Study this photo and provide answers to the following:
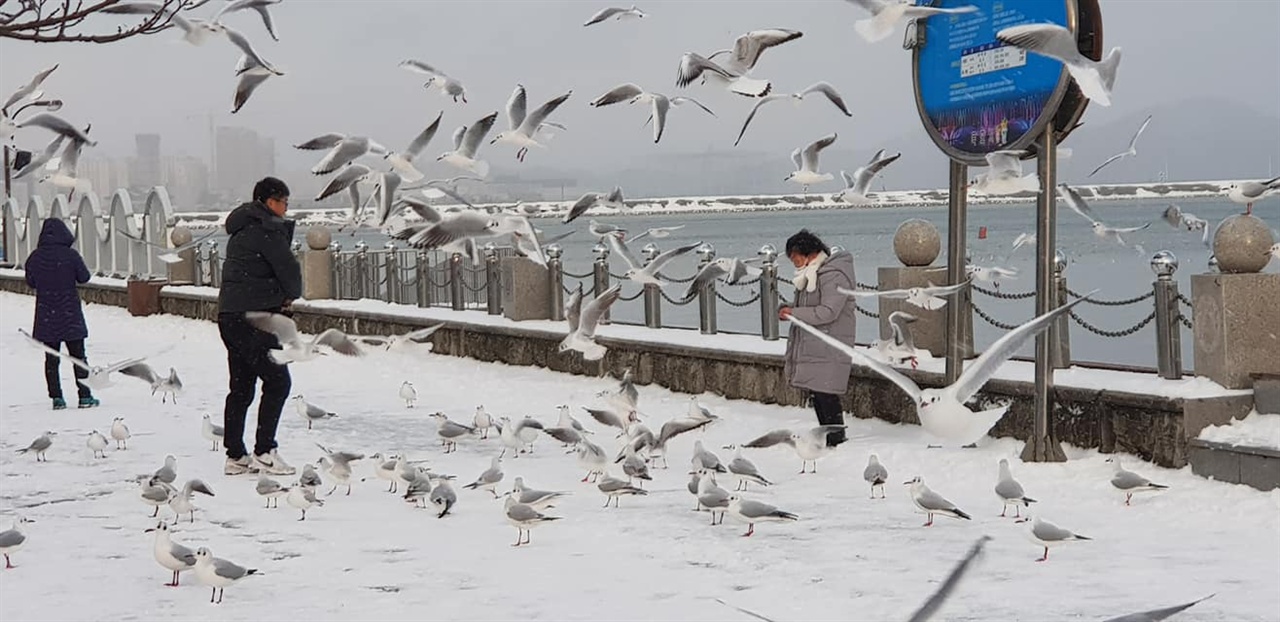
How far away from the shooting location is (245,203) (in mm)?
9969

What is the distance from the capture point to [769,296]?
1443 cm

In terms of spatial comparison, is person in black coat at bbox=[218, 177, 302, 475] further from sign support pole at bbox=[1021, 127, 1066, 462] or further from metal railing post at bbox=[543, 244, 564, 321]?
metal railing post at bbox=[543, 244, 564, 321]

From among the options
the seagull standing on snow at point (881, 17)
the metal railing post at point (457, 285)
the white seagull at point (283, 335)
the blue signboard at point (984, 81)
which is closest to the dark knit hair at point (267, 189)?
the white seagull at point (283, 335)

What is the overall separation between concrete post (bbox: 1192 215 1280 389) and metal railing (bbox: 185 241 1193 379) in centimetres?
68

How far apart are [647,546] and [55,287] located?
8.07 metres

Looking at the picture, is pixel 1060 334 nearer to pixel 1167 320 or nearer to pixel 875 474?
pixel 1167 320

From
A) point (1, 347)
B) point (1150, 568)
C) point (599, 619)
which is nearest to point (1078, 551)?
point (1150, 568)

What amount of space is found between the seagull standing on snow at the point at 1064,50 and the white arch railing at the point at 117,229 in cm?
2426

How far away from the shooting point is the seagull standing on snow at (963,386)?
6.34 meters

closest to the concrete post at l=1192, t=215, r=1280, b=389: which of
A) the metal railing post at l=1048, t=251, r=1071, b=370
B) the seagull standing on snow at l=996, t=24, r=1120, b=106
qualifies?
the metal railing post at l=1048, t=251, r=1071, b=370

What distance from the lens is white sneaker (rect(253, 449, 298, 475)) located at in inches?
388

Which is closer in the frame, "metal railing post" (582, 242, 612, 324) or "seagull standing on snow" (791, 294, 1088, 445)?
"seagull standing on snow" (791, 294, 1088, 445)

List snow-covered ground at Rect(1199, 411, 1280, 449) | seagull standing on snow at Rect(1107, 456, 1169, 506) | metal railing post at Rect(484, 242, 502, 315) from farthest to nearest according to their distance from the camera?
1. metal railing post at Rect(484, 242, 502, 315)
2. snow-covered ground at Rect(1199, 411, 1280, 449)
3. seagull standing on snow at Rect(1107, 456, 1169, 506)

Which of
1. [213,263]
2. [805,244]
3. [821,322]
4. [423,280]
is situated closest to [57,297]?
[805,244]
